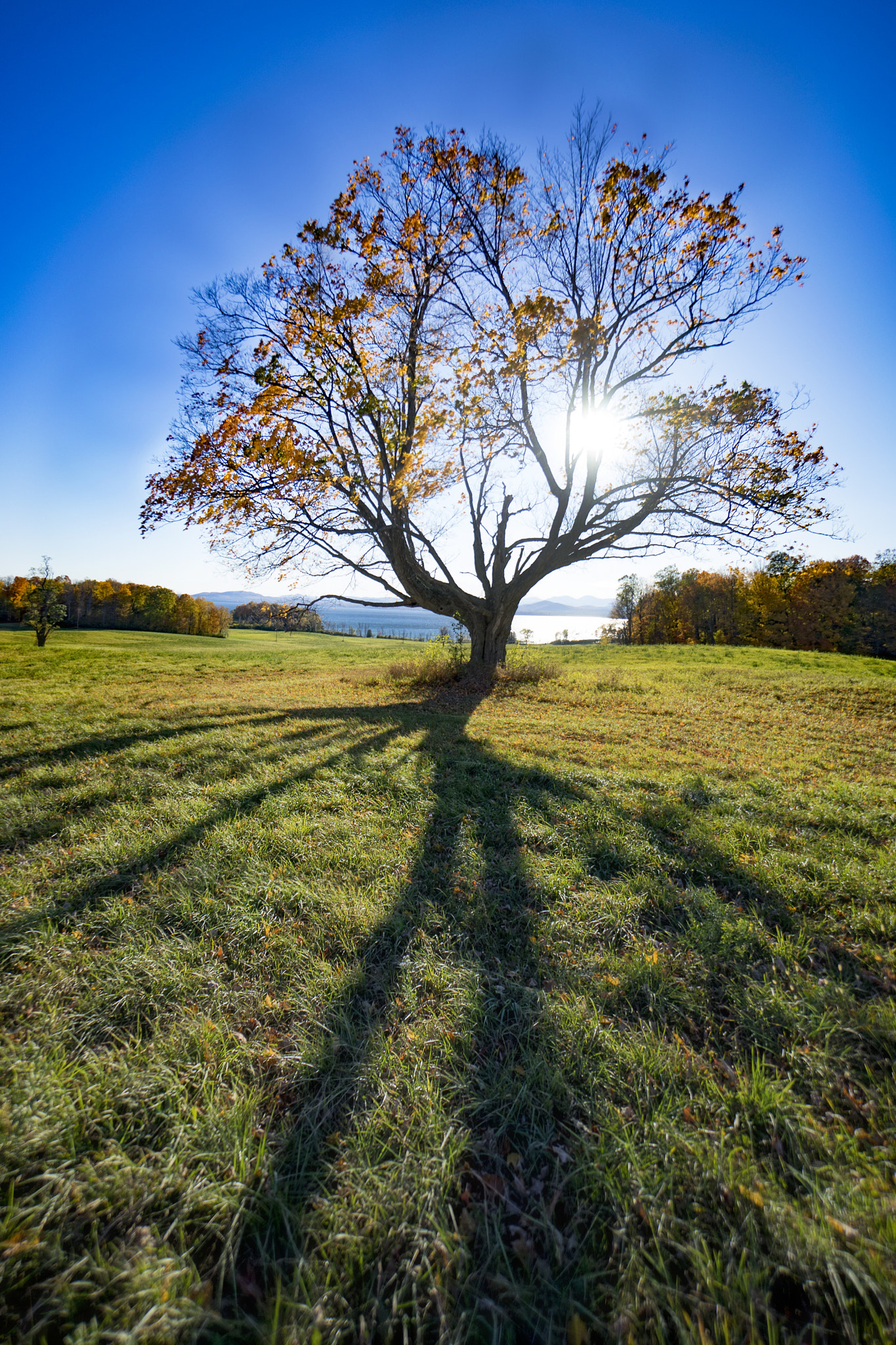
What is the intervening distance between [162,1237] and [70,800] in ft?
15.2

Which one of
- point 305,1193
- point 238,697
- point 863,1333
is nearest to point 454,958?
point 305,1193

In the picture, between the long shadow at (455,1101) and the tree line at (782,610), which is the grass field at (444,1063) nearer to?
the long shadow at (455,1101)

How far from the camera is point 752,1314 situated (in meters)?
1.45

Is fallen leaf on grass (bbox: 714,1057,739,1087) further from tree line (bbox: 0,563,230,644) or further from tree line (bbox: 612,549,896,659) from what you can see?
tree line (bbox: 0,563,230,644)

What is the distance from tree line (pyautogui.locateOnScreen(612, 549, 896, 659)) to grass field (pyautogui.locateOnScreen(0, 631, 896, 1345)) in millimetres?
31131

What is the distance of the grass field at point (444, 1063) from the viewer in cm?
153

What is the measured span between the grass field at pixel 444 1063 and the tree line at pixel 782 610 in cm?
3113

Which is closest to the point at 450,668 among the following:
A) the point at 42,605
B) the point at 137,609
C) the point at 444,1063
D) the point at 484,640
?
the point at 484,640

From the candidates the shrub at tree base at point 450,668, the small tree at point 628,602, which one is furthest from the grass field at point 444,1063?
the small tree at point 628,602

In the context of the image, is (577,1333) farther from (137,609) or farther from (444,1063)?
(137,609)

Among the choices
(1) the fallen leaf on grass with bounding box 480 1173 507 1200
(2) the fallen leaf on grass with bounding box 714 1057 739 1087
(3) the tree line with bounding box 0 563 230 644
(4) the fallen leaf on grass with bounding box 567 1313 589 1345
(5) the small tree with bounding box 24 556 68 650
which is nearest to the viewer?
(4) the fallen leaf on grass with bounding box 567 1313 589 1345

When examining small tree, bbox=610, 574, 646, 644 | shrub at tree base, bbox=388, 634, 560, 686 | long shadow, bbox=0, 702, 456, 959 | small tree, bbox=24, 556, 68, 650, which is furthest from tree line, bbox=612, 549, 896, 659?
small tree, bbox=24, 556, 68, 650

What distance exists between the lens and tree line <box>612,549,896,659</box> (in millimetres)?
38000

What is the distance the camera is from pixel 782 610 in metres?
42.1
